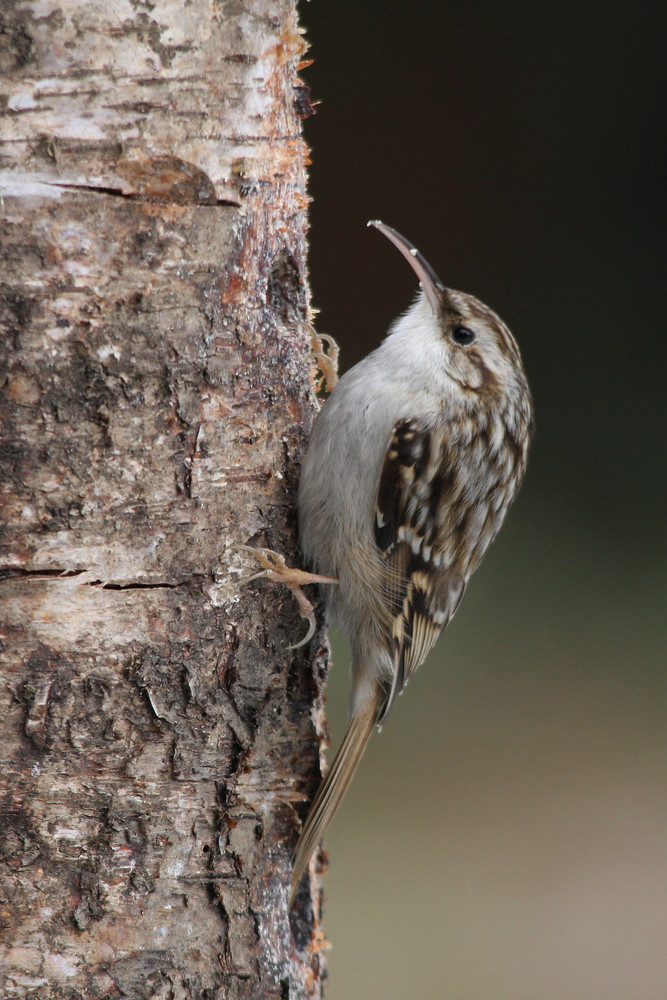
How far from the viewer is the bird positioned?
1974 mm

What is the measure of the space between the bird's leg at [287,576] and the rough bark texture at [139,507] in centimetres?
3

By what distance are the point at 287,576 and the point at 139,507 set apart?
31cm

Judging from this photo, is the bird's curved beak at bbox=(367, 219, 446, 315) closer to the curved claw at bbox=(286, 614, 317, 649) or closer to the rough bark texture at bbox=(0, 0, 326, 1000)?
the rough bark texture at bbox=(0, 0, 326, 1000)

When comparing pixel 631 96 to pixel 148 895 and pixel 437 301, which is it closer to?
pixel 437 301

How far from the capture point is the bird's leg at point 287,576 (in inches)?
67.7

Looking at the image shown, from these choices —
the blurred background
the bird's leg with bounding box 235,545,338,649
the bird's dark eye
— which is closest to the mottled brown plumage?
the bird's dark eye

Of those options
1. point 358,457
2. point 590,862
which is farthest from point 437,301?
point 590,862

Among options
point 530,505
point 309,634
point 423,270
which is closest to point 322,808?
point 309,634

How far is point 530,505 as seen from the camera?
598 centimetres

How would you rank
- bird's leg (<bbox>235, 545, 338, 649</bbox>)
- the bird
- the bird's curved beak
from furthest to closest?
the bird's curved beak, the bird, bird's leg (<bbox>235, 545, 338, 649</bbox>)

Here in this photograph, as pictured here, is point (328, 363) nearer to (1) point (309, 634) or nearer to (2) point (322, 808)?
(1) point (309, 634)

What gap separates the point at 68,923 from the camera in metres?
1.49

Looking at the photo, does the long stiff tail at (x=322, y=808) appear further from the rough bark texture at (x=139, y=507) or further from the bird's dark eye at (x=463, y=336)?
the bird's dark eye at (x=463, y=336)

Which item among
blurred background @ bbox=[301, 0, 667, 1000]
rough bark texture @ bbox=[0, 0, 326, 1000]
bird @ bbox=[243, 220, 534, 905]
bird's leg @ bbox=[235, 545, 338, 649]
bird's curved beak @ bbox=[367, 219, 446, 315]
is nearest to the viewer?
rough bark texture @ bbox=[0, 0, 326, 1000]
